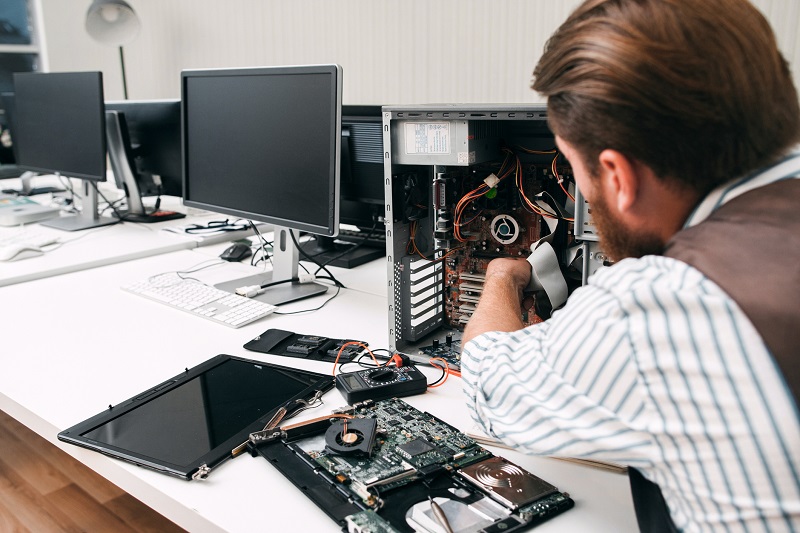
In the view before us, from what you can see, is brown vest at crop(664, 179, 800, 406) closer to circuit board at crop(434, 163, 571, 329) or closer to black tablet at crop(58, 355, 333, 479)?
circuit board at crop(434, 163, 571, 329)

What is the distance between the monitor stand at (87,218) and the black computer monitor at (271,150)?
90 centimetres

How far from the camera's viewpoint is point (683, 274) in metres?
0.63

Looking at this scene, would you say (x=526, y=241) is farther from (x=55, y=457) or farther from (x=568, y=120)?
(x=55, y=457)

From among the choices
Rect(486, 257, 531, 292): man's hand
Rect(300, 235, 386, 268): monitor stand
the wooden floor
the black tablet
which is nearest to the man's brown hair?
Rect(486, 257, 531, 292): man's hand

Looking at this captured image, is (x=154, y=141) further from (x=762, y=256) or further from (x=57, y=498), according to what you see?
(x=762, y=256)

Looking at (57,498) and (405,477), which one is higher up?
(405,477)

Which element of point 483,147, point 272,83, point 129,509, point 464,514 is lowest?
point 129,509

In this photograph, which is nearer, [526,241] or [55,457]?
[526,241]

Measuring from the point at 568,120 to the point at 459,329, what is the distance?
0.77 metres

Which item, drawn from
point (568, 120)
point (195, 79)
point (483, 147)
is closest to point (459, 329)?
point (483, 147)

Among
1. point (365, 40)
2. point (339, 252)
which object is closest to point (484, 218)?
point (339, 252)

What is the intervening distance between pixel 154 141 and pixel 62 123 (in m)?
0.33

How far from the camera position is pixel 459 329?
145 cm

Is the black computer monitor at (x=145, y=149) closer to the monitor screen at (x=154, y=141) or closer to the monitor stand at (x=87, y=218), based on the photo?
the monitor screen at (x=154, y=141)
